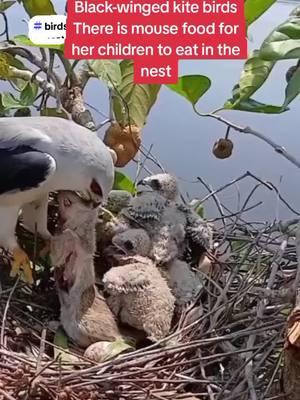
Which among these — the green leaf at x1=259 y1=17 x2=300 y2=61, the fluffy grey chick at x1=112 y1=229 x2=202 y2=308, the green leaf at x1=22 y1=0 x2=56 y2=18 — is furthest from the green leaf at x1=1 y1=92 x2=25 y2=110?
the green leaf at x1=259 y1=17 x2=300 y2=61

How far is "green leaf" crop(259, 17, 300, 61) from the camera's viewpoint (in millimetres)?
826

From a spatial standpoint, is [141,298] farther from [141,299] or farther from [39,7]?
[39,7]

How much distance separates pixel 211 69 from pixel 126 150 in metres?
0.27

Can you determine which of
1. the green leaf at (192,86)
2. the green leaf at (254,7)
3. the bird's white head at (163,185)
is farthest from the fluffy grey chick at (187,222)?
the green leaf at (254,7)

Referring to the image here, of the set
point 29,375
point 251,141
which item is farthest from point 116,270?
point 251,141

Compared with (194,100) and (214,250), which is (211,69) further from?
(214,250)

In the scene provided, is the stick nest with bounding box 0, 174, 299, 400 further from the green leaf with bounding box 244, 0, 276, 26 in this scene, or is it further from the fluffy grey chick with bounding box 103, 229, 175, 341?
the green leaf with bounding box 244, 0, 276, 26

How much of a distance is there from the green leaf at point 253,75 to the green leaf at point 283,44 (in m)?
0.09

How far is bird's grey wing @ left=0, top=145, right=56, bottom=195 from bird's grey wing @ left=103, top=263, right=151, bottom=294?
129 mm

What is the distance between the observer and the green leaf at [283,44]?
83cm

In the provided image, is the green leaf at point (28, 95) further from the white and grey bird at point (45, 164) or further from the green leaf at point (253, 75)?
the green leaf at point (253, 75)

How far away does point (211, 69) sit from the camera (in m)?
1.25

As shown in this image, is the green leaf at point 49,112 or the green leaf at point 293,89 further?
the green leaf at point 49,112

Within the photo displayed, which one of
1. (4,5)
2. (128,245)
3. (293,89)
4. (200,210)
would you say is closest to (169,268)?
(128,245)
